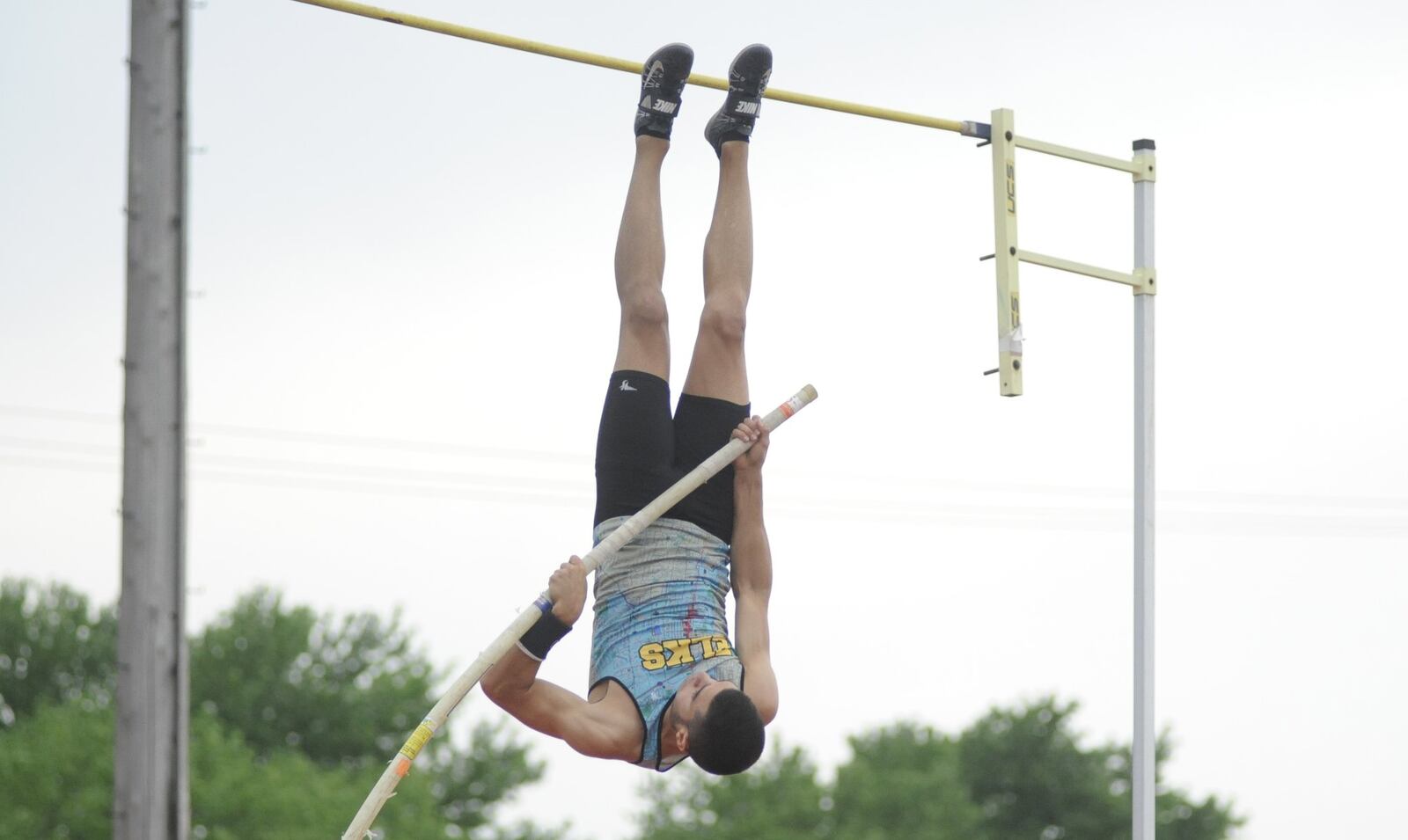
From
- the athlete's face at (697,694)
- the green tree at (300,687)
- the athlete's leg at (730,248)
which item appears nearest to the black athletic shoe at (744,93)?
the athlete's leg at (730,248)

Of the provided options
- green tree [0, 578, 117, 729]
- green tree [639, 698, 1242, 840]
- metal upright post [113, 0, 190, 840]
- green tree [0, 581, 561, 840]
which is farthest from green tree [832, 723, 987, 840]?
metal upright post [113, 0, 190, 840]

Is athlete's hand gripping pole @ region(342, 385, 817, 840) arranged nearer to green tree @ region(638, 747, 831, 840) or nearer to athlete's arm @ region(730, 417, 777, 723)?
athlete's arm @ region(730, 417, 777, 723)

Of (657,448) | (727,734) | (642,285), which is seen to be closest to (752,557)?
Answer: (657,448)

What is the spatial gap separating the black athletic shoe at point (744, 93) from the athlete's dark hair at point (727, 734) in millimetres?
2104

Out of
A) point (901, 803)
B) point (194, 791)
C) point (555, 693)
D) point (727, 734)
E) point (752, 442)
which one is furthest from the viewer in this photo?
point (901, 803)

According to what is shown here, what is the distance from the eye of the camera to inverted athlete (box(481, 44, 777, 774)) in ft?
22.8

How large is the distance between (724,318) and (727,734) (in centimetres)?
153

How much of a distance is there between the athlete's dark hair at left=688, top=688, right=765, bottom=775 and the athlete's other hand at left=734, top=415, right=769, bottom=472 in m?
0.94

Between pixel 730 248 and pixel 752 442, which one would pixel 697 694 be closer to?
pixel 752 442

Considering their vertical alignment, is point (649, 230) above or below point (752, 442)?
above

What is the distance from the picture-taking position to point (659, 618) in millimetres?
7137

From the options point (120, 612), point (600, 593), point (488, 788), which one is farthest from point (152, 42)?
point (488, 788)

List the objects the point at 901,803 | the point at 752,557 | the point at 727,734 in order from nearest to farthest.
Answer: the point at 727,734
the point at 752,557
the point at 901,803

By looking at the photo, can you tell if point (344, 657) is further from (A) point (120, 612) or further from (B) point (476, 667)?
(A) point (120, 612)
